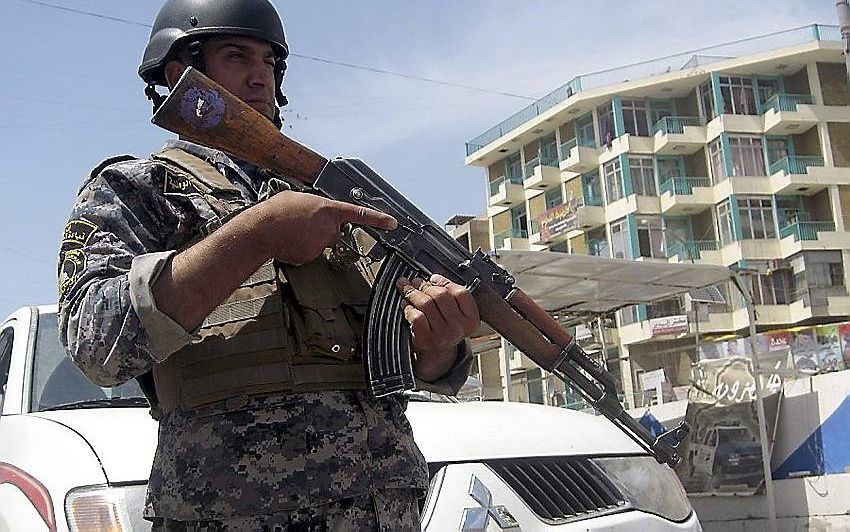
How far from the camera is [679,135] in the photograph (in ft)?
127

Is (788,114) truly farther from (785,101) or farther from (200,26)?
(200,26)

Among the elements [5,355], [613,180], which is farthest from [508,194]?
[5,355]

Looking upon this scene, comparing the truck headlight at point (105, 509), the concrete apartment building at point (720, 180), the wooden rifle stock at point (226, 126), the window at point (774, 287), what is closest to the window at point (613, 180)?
the concrete apartment building at point (720, 180)

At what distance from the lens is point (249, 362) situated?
5.33 ft

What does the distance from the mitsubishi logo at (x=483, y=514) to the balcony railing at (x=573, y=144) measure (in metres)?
39.1

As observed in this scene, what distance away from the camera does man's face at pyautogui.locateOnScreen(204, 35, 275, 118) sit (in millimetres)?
1902

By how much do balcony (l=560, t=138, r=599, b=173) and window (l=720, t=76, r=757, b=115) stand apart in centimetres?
575

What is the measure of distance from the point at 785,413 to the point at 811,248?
97.6 ft

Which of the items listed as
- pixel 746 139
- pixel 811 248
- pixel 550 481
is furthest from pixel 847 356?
pixel 746 139

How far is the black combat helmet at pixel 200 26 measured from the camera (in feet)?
6.28

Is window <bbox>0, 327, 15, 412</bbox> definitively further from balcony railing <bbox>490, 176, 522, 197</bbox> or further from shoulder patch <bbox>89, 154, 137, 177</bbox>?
balcony railing <bbox>490, 176, 522, 197</bbox>

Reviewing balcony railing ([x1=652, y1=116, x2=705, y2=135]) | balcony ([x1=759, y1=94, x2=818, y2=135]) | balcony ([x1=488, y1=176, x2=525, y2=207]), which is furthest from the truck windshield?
balcony ([x1=488, y1=176, x2=525, y2=207])

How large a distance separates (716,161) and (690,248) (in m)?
3.88

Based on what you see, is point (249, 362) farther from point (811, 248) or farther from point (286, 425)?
point (811, 248)
